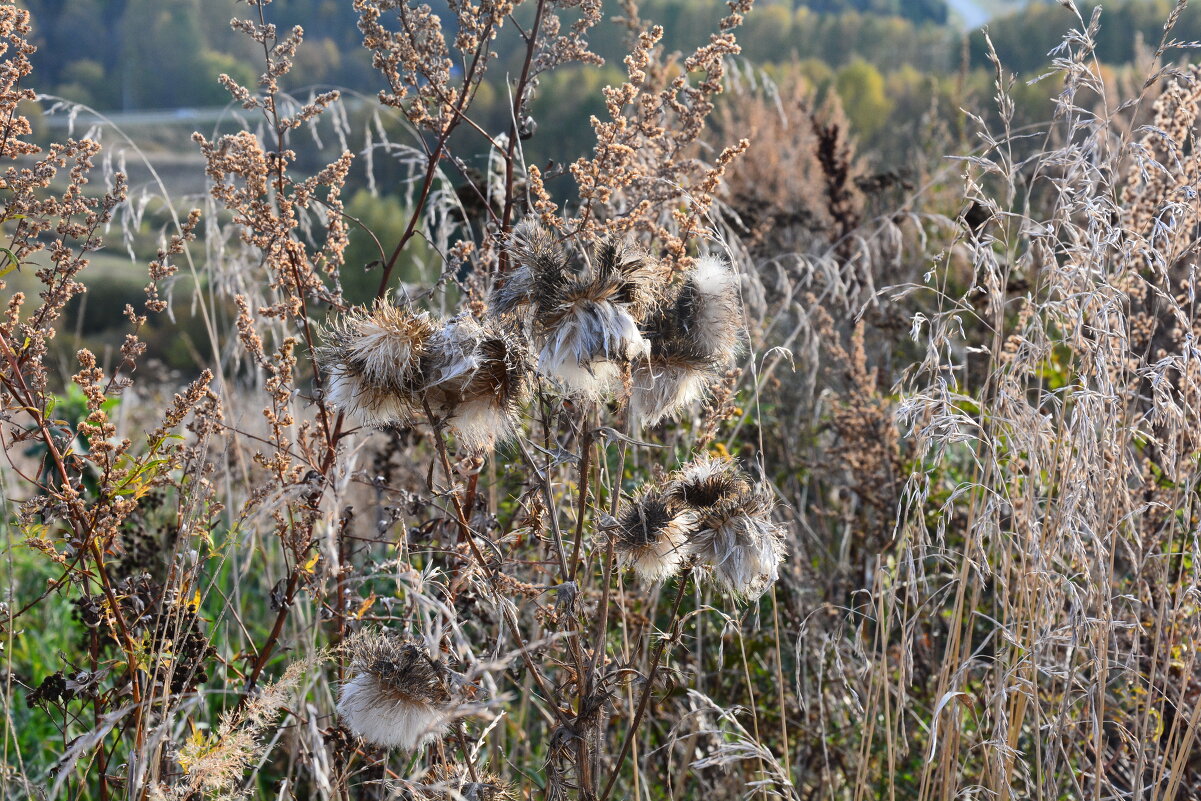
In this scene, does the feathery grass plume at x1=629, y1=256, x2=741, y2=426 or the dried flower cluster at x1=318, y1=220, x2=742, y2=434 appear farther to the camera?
the feathery grass plume at x1=629, y1=256, x2=741, y2=426

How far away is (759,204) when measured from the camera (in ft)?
13.1

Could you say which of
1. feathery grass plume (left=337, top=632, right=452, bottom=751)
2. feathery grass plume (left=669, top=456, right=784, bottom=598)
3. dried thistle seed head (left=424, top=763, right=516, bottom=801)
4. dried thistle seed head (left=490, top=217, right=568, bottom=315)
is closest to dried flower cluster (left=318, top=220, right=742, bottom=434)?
dried thistle seed head (left=490, top=217, right=568, bottom=315)

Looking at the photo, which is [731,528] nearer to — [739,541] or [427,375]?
[739,541]

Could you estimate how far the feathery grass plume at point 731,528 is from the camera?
1300 millimetres

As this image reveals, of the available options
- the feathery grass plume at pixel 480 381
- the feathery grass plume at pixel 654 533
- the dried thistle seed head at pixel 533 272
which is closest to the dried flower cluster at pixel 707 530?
the feathery grass plume at pixel 654 533

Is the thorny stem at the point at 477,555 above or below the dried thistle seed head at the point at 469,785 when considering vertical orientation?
above

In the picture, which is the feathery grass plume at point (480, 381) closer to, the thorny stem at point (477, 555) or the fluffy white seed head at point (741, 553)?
the thorny stem at point (477, 555)

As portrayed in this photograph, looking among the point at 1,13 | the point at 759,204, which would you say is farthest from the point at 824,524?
the point at 1,13

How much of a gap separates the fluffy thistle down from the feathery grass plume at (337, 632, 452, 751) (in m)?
0.41

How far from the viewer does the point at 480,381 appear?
129 centimetres

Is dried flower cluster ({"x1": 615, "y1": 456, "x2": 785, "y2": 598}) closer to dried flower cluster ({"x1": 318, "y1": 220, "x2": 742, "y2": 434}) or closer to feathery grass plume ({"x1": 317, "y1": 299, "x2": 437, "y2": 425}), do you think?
dried flower cluster ({"x1": 318, "y1": 220, "x2": 742, "y2": 434})

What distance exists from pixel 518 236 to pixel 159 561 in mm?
2114

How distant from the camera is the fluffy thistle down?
117cm

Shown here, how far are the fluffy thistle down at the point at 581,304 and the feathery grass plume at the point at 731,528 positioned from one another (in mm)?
203
